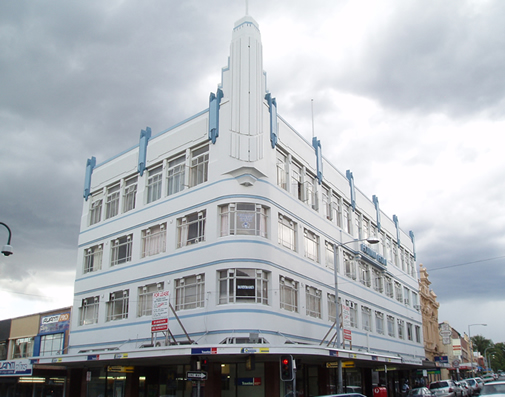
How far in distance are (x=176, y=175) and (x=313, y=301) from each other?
11599 mm

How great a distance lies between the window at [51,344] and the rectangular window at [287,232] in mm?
20609

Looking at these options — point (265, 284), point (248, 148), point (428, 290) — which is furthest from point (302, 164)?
point (428, 290)

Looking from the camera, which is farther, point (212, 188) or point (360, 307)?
point (360, 307)

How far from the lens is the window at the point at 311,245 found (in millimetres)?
32906

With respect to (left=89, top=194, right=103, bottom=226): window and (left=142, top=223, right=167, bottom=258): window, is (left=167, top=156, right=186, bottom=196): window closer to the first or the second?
(left=142, top=223, right=167, bottom=258): window

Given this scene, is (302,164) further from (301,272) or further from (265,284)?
(265,284)

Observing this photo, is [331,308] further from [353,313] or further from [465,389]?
[465,389]

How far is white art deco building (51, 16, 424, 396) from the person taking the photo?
2620 cm

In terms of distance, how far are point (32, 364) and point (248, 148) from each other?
1806cm

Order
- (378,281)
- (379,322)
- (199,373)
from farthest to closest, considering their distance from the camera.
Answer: (378,281) → (379,322) → (199,373)

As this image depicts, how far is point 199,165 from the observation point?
3069 cm

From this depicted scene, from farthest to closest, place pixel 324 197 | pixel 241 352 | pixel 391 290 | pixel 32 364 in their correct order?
pixel 391 290 < pixel 324 197 < pixel 32 364 < pixel 241 352

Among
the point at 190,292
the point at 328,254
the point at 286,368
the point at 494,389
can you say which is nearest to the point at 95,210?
the point at 190,292

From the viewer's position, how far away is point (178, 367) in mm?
28938
